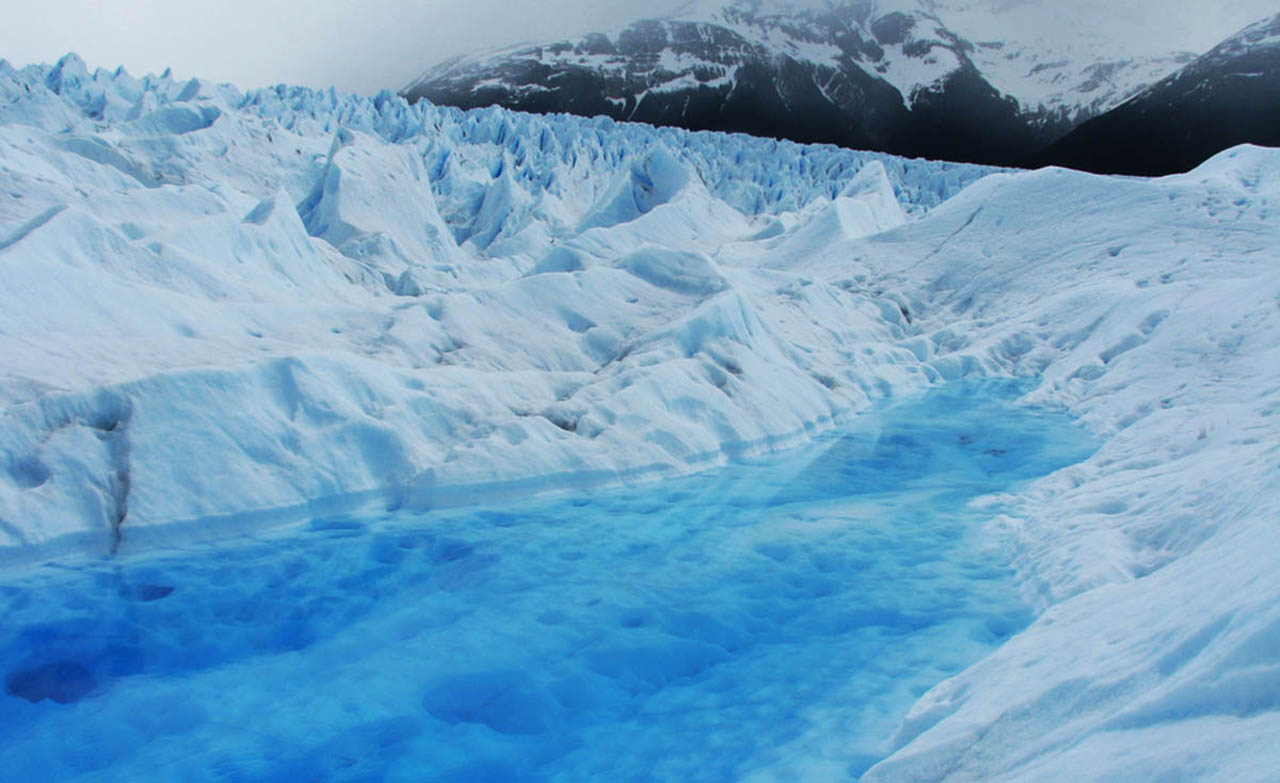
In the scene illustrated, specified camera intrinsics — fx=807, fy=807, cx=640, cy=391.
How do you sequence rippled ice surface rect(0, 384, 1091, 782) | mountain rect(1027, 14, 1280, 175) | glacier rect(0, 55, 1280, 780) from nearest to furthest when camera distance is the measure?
Result: glacier rect(0, 55, 1280, 780) → rippled ice surface rect(0, 384, 1091, 782) → mountain rect(1027, 14, 1280, 175)

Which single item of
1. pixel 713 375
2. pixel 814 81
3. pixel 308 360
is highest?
pixel 814 81

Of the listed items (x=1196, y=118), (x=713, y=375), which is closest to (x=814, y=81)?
(x=1196, y=118)

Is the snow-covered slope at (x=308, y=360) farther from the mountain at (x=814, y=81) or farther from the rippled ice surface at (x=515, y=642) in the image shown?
the mountain at (x=814, y=81)

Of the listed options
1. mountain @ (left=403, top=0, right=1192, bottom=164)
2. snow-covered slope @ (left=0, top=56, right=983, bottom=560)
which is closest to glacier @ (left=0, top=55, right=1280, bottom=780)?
snow-covered slope @ (left=0, top=56, right=983, bottom=560)

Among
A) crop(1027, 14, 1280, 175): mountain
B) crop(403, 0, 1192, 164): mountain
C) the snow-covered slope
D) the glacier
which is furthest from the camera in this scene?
crop(403, 0, 1192, 164): mountain

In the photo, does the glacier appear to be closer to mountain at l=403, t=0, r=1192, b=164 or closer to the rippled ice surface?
the rippled ice surface

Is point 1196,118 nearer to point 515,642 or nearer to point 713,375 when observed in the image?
point 713,375
